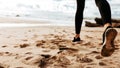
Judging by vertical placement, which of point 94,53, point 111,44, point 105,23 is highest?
point 105,23

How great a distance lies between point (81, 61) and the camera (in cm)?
319

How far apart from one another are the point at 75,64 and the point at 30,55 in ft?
2.57

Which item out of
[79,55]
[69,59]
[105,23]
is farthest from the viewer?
[79,55]

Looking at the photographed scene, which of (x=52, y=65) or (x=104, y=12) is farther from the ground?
(x=104, y=12)

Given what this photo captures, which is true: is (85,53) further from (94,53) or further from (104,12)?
(104,12)

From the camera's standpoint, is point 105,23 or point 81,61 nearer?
point 105,23

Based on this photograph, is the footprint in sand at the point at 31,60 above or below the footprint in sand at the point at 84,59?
above

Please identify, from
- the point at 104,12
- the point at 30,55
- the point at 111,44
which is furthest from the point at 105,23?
the point at 30,55

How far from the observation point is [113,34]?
2.57 m

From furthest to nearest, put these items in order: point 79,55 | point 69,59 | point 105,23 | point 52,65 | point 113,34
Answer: point 79,55
point 69,59
point 52,65
point 105,23
point 113,34

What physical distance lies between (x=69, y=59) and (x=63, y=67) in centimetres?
35

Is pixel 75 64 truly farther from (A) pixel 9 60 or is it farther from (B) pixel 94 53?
(A) pixel 9 60

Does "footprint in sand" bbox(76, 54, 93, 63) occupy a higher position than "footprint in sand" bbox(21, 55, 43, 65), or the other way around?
"footprint in sand" bbox(21, 55, 43, 65)

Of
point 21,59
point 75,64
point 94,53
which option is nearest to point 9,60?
point 21,59
